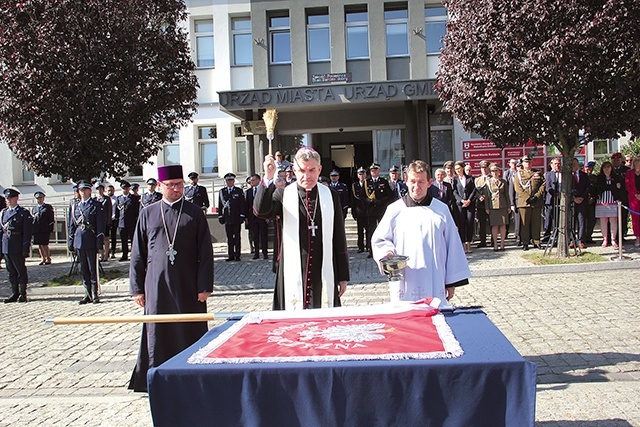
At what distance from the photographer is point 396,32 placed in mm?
23469

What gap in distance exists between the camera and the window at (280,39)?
23.7m

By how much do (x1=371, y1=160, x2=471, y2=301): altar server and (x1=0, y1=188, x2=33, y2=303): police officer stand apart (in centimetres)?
956

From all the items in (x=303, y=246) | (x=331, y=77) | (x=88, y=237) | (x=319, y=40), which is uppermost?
(x=319, y=40)

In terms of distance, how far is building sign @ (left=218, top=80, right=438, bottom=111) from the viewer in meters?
19.4

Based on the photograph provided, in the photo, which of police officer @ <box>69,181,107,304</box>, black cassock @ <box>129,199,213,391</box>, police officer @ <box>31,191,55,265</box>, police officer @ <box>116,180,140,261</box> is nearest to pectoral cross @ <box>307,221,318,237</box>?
black cassock @ <box>129,199,213,391</box>

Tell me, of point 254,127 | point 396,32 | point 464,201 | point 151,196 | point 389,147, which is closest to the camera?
point 464,201

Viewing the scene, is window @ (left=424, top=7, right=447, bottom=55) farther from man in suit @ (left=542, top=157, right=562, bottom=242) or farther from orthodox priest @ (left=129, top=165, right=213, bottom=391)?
orthodox priest @ (left=129, top=165, right=213, bottom=391)

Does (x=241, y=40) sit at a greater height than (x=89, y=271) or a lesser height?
greater

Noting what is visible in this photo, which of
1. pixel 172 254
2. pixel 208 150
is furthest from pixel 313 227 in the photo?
pixel 208 150

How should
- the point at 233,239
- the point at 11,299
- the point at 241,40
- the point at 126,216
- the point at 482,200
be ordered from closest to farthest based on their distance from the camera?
1. the point at 11,299
2. the point at 482,200
3. the point at 233,239
4. the point at 126,216
5. the point at 241,40

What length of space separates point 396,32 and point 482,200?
1042cm

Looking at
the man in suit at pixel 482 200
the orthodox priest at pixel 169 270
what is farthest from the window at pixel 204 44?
the orthodox priest at pixel 169 270

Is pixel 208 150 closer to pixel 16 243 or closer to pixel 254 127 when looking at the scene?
pixel 254 127

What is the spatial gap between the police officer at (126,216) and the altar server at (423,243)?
13396mm
